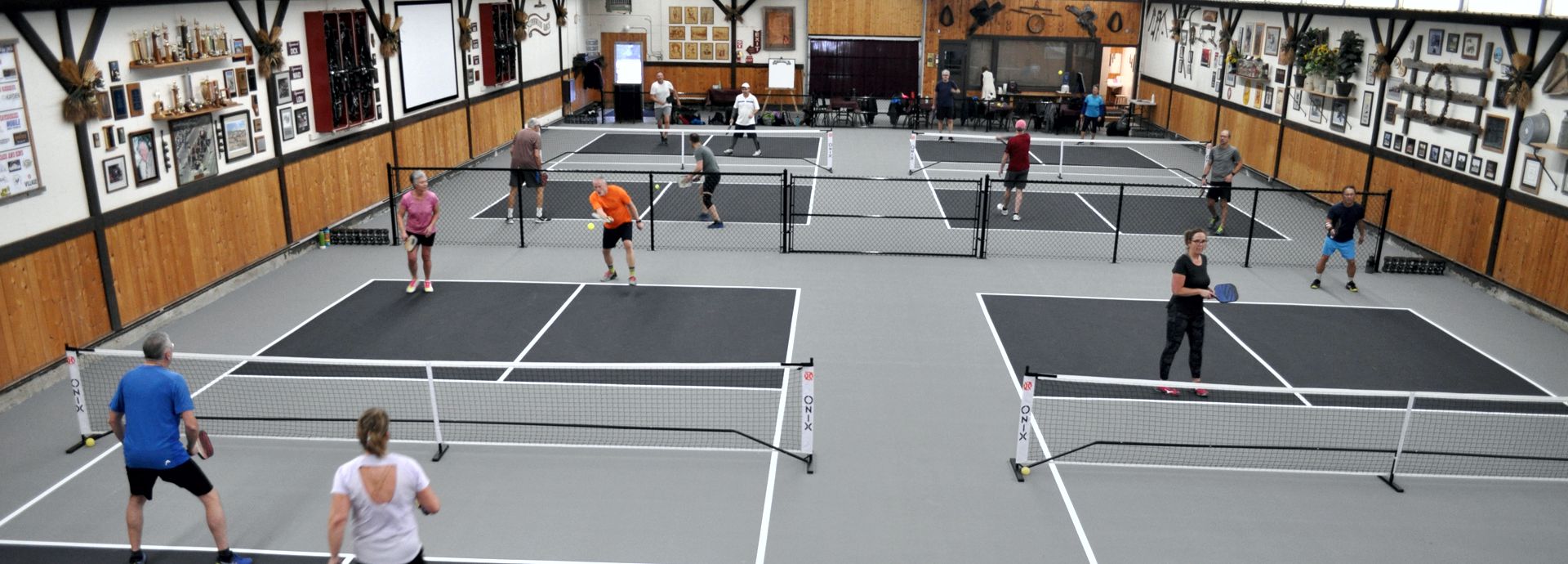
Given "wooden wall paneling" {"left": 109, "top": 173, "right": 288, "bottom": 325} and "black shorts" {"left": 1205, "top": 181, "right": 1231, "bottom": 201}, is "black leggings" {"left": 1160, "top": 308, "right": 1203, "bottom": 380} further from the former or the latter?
"wooden wall paneling" {"left": 109, "top": 173, "right": 288, "bottom": 325}

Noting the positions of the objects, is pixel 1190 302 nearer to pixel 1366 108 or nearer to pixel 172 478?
pixel 172 478

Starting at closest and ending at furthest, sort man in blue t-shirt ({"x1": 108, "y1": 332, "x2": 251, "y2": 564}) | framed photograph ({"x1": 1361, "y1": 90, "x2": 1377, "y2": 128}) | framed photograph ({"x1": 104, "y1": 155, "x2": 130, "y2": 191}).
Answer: man in blue t-shirt ({"x1": 108, "y1": 332, "x2": 251, "y2": 564}), framed photograph ({"x1": 104, "y1": 155, "x2": 130, "y2": 191}), framed photograph ({"x1": 1361, "y1": 90, "x2": 1377, "y2": 128})

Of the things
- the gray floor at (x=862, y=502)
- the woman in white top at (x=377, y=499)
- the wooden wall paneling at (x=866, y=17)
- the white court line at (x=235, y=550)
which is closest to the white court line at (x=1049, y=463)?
the gray floor at (x=862, y=502)

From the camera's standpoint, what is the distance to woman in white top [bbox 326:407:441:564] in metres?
5.37

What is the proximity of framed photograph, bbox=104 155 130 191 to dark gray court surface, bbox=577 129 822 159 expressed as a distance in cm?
1334

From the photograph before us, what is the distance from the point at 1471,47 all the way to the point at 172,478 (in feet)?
55.9

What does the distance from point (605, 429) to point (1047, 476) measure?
3.84m

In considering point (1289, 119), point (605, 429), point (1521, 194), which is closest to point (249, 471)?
point (605, 429)

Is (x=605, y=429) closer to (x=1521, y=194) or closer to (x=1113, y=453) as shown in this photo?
(x=1113, y=453)

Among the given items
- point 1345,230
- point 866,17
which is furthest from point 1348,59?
point 866,17

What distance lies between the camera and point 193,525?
7.82 metres

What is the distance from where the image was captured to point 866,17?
3262cm

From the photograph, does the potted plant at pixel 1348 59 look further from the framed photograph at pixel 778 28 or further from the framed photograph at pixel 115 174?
the framed photograph at pixel 115 174

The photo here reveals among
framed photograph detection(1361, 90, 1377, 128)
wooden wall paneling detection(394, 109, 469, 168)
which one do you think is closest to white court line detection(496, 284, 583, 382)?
wooden wall paneling detection(394, 109, 469, 168)
